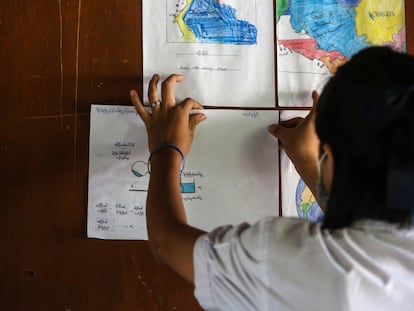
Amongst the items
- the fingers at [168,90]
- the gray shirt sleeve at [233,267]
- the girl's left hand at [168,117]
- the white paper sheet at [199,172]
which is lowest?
the gray shirt sleeve at [233,267]

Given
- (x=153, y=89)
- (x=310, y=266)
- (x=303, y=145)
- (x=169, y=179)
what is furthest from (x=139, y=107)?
(x=310, y=266)

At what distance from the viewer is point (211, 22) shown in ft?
2.54

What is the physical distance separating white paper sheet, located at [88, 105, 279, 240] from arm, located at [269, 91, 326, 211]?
0.10ft

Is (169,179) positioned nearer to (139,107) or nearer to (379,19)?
(139,107)

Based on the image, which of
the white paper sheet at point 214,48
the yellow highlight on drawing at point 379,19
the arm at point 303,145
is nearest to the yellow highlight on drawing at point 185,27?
the white paper sheet at point 214,48

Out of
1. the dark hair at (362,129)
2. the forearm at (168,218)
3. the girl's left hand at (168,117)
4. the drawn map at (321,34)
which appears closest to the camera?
the dark hair at (362,129)

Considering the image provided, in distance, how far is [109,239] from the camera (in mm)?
761

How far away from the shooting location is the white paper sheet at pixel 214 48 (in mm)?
764

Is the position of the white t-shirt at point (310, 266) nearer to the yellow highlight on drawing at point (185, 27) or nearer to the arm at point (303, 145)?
the arm at point (303, 145)

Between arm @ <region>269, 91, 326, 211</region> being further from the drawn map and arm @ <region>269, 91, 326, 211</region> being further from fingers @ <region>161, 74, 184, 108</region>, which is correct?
fingers @ <region>161, 74, 184, 108</region>

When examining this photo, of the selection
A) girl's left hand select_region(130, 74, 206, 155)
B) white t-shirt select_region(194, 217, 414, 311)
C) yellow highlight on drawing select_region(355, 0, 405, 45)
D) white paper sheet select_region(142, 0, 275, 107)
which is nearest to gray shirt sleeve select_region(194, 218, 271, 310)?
white t-shirt select_region(194, 217, 414, 311)

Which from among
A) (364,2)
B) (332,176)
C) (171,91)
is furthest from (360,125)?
(364,2)

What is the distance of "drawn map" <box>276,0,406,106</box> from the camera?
2.62ft

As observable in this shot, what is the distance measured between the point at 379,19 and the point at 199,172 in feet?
1.54
